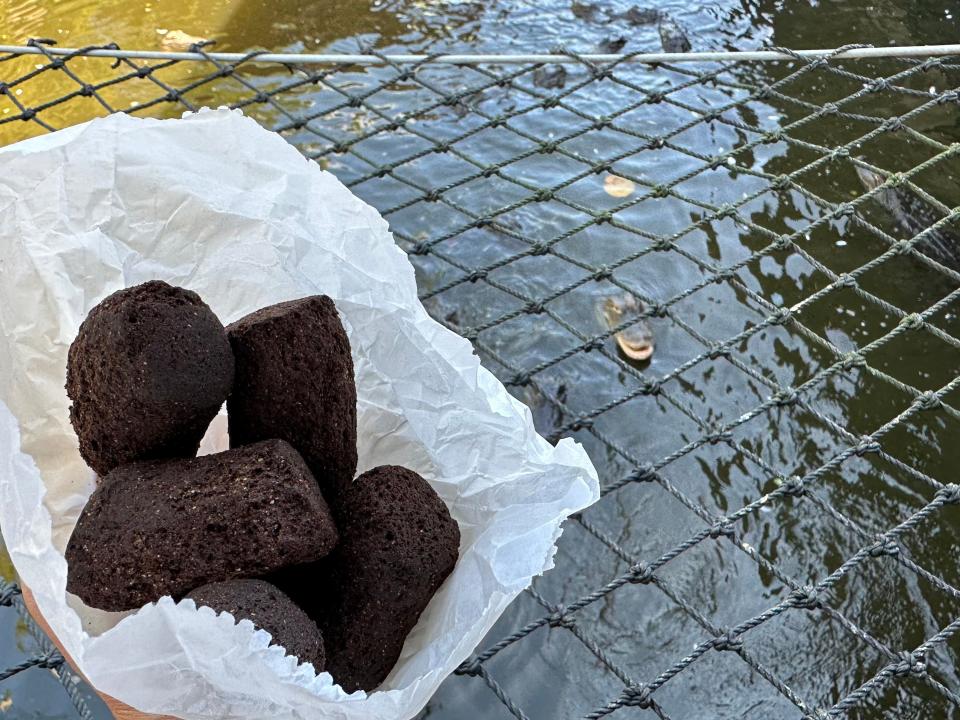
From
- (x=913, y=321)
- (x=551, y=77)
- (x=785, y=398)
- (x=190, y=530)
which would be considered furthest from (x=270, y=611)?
(x=551, y=77)

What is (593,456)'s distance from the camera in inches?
77.5

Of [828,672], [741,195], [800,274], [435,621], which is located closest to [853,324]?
[800,274]

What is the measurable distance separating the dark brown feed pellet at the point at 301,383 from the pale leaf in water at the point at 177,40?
8.80 ft

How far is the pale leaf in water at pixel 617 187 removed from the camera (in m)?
2.54

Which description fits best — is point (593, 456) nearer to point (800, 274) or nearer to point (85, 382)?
point (800, 274)

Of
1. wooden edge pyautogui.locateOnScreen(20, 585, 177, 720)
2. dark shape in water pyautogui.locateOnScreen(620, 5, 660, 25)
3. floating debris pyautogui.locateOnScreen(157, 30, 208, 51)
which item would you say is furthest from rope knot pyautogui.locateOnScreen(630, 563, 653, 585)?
floating debris pyautogui.locateOnScreen(157, 30, 208, 51)

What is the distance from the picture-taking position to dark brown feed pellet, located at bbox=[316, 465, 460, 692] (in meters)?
0.75

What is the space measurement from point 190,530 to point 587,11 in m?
3.01

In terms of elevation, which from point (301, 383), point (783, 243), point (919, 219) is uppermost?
point (301, 383)

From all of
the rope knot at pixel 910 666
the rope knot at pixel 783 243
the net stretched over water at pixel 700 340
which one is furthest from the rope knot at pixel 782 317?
the rope knot at pixel 910 666

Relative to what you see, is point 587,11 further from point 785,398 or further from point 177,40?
point 785,398

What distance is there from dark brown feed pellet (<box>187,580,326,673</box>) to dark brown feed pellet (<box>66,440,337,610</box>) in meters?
0.03

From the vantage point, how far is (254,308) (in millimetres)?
983

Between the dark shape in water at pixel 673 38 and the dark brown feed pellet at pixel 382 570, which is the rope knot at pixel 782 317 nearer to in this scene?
the dark brown feed pellet at pixel 382 570
